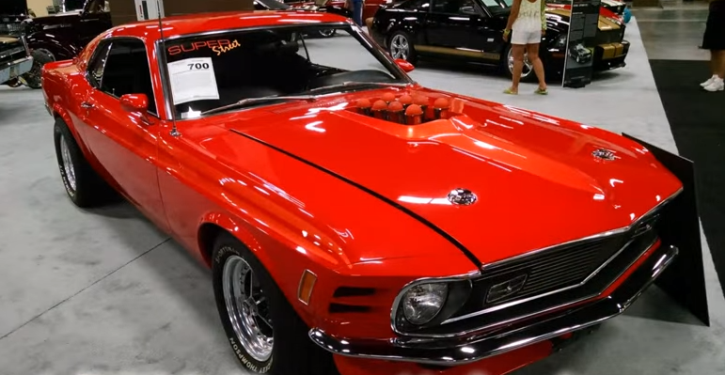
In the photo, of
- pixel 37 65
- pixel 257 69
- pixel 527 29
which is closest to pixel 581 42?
pixel 527 29

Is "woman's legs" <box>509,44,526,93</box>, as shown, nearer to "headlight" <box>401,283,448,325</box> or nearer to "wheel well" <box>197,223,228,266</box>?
"wheel well" <box>197,223,228,266</box>

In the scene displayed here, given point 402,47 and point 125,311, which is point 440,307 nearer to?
point 125,311

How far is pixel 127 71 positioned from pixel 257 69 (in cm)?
85

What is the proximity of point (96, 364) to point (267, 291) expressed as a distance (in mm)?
1030

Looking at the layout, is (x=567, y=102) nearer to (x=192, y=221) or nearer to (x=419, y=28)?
(x=419, y=28)

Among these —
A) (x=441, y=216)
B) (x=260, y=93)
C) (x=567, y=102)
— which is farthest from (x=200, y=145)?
(x=567, y=102)

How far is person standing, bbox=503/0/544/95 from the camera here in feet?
23.6

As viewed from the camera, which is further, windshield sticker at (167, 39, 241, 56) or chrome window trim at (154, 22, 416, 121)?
windshield sticker at (167, 39, 241, 56)

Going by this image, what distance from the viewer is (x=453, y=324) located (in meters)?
1.91

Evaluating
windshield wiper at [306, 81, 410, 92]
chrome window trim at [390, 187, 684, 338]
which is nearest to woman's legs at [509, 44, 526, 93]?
windshield wiper at [306, 81, 410, 92]

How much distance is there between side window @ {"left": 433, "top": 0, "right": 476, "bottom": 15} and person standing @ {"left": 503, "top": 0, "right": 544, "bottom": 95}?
1.34 m

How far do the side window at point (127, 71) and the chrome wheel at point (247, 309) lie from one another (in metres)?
1.03

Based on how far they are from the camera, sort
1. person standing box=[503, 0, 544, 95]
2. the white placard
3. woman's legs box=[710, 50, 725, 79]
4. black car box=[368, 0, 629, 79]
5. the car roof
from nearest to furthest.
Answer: the white placard → the car roof → person standing box=[503, 0, 544, 95] → woman's legs box=[710, 50, 725, 79] → black car box=[368, 0, 629, 79]

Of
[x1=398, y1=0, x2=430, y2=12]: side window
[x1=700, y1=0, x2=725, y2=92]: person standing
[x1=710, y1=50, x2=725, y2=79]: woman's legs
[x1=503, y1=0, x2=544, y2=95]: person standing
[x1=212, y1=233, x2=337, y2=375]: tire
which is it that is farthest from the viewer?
[x1=398, y1=0, x2=430, y2=12]: side window
